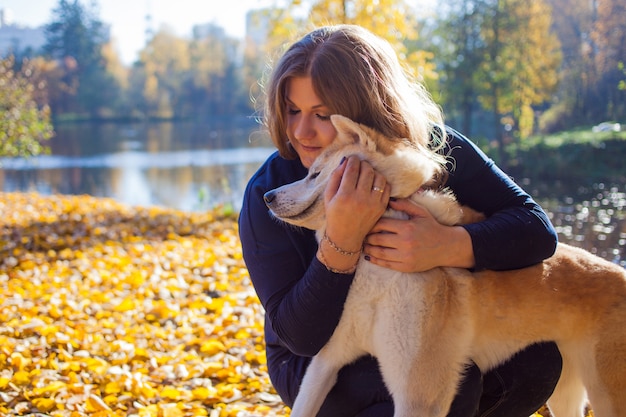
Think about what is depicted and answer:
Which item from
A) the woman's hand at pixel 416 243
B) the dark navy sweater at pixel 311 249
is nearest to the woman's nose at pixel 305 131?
the dark navy sweater at pixel 311 249

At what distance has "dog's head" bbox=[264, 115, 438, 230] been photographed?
82.4 inches

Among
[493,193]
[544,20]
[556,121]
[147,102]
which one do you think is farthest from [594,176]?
[147,102]

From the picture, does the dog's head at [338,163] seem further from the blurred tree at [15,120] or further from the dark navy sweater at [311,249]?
the blurred tree at [15,120]

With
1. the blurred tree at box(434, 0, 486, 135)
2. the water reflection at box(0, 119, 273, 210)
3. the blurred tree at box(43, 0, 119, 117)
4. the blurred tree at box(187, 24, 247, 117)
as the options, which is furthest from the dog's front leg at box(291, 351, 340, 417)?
the blurred tree at box(187, 24, 247, 117)

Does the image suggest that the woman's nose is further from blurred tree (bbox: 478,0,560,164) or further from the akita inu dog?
blurred tree (bbox: 478,0,560,164)

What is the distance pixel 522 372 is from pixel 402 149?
1044mm

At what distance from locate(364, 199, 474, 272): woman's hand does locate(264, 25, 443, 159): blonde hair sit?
34cm

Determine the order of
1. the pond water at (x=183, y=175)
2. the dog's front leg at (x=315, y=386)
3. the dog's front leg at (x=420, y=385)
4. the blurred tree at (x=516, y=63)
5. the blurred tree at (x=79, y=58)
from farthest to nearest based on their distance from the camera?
1. the blurred tree at (x=79, y=58)
2. the blurred tree at (x=516, y=63)
3. the pond water at (x=183, y=175)
4. the dog's front leg at (x=315, y=386)
5. the dog's front leg at (x=420, y=385)

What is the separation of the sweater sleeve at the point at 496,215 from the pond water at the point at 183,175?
4.11 feet

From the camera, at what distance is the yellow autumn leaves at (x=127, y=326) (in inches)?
130

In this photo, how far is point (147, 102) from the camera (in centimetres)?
4612

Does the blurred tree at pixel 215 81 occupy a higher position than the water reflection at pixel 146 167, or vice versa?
the blurred tree at pixel 215 81

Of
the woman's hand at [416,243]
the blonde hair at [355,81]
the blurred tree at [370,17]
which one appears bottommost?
the woman's hand at [416,243]

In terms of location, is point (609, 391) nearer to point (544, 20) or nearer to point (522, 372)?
point (522, 372)
